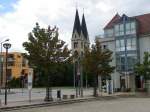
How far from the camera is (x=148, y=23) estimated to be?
75250mm

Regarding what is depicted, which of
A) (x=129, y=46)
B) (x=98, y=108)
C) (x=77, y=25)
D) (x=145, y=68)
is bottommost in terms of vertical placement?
(x=98, y=108)

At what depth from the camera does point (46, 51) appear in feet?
133

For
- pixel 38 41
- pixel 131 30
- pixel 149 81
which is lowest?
pixel 149 81

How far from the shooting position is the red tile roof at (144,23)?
74125 millimetres

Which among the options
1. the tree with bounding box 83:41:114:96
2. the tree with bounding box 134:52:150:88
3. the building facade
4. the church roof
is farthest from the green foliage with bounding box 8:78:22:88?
the tree with bounding box 83:41:114:96

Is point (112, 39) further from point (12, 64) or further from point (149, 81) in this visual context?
point (12, 64)

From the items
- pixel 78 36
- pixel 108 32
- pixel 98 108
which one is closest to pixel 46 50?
pixel 98 108

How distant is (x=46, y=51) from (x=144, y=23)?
39.3 m

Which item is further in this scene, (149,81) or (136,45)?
(136,45)

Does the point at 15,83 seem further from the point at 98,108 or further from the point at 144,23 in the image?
the point at 98,108

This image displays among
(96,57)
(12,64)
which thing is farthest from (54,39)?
(12,64)

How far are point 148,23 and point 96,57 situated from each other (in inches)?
1011

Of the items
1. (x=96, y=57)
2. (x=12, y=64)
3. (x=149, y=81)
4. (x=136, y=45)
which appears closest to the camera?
(x=96, y=57)

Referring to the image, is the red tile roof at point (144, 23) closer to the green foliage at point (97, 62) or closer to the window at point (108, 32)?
the window at point (108, 32)
